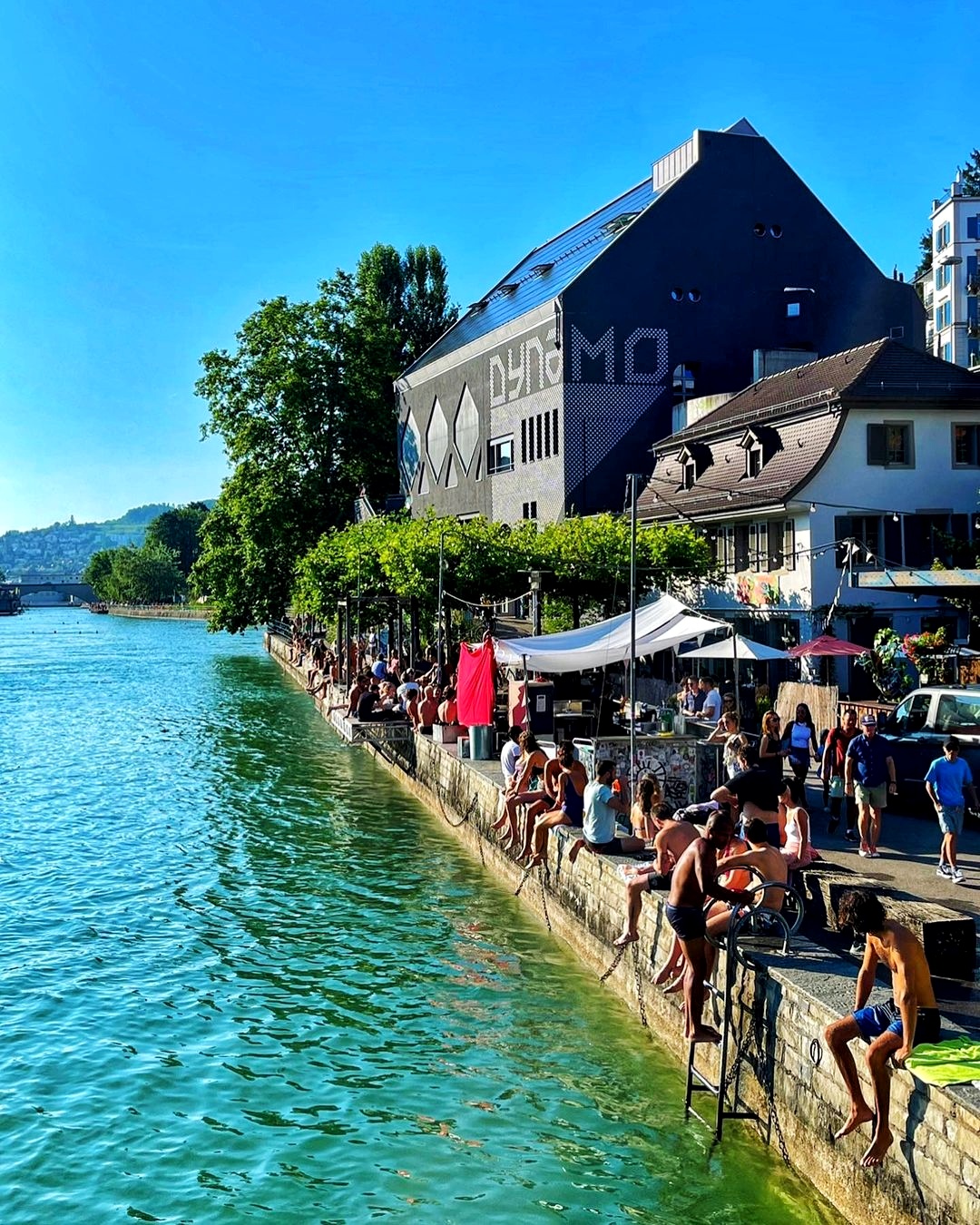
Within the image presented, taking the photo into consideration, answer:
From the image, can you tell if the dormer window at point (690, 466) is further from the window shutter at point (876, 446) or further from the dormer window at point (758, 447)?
the window shutter at point (876, 446)

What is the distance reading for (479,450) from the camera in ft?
176

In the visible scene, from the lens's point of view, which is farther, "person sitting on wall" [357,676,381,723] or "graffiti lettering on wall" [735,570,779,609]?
"graffiti lettering on wall" [735,570,779,609]

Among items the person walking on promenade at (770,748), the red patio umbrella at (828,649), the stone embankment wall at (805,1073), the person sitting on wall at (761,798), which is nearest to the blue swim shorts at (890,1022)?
the stone embankment wall at (805,1073)

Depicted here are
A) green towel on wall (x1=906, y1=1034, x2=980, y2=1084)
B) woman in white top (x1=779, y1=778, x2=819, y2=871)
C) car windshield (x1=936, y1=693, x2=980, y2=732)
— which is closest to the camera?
green towel on wall (x1=906, y1=1034, x2=980, y2=1084)

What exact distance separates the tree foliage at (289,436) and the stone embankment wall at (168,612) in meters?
91.7

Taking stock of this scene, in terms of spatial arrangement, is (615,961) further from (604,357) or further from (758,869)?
(604,357)

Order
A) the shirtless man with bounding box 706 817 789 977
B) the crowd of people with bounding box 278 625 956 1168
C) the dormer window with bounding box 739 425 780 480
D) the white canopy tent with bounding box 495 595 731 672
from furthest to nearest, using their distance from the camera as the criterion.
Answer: the dormer window with bounding box 739 425 780 480 < the white canopy tent with bounding box 495 595 731 672 < the shirtless man with bounding box 706 817 789 977 < the crowd of people with bounding box 278 625 956 1168

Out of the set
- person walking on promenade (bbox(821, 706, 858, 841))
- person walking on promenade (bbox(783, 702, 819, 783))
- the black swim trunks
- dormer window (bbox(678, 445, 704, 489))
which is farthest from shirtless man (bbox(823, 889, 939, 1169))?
dormer window (bbox(678, 445, 704, 489))

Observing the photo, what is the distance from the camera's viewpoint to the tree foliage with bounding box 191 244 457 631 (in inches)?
2514

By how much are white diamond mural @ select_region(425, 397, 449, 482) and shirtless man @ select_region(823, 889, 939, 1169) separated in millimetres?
51518

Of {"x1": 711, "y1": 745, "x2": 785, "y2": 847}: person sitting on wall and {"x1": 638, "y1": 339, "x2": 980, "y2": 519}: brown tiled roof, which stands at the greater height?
{"x1": 638, "y1": 339, "x2": 980, "y2": 519}: brown tiled roof

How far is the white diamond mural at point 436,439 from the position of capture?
5891cm

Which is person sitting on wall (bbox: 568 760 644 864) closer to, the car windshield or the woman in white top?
the woman in white top

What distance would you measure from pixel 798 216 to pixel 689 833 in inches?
1598
